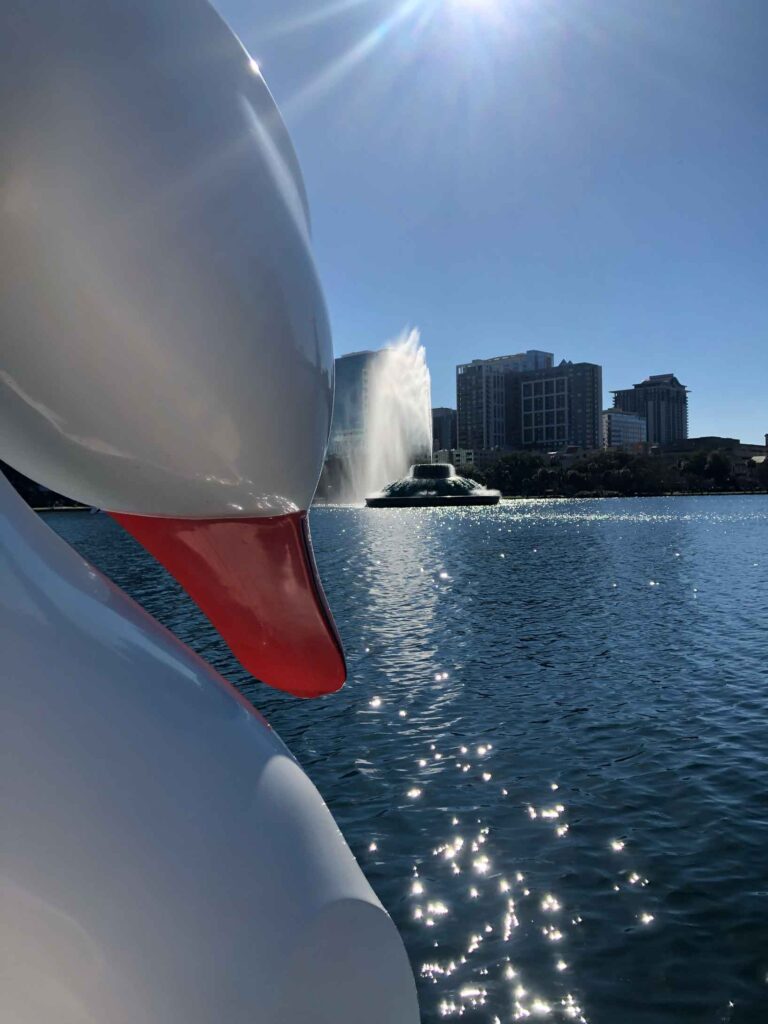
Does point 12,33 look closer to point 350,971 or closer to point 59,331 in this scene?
point 59,331

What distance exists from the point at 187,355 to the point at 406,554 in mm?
27291

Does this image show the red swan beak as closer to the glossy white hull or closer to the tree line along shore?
the glossy white hull

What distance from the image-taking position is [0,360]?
1.27 m

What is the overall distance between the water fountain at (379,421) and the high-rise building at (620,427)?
97.2 meters

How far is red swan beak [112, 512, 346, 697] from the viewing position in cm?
154

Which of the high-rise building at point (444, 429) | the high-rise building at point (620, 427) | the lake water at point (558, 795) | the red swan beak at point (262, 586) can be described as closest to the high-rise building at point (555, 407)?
the high-rise building at point (444, 429)

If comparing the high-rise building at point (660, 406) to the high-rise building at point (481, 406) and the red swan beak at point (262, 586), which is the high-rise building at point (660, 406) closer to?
Answer: the high-rise building at point (481, 406)

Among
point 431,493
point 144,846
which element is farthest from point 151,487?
point 431,493

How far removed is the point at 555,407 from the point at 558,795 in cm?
15846

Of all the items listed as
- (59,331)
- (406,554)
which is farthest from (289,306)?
(406,554)

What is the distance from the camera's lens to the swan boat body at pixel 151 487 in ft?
3.85

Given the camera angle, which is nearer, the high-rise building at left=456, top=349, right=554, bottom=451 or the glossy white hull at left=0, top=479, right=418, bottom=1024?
the glossy white hull at left=0, top=479, right=418, bottom=1024

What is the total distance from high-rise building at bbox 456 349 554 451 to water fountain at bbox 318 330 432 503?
71933mm

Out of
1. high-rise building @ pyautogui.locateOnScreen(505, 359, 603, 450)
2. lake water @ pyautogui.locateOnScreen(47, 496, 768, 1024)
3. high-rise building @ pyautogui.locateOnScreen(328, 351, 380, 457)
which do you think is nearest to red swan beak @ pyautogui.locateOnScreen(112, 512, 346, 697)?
lake water @ pyautogui.locateOnScreen(47, 496, 768, 1024)
